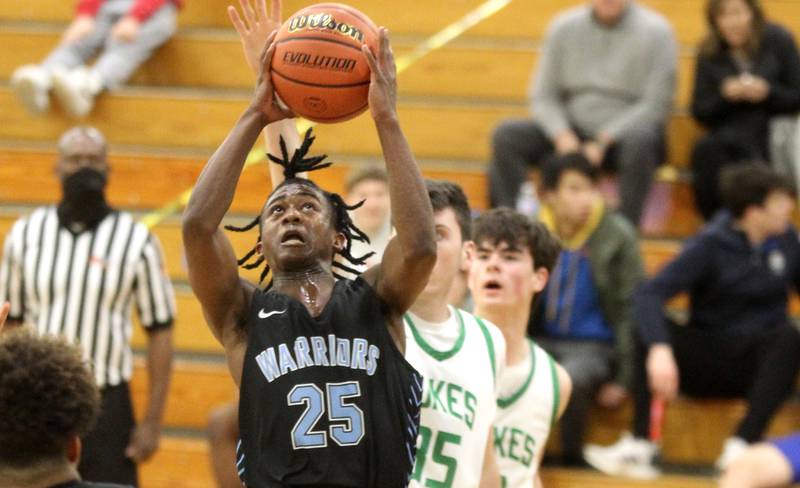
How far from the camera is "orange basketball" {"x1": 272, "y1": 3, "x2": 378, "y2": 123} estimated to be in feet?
11.3

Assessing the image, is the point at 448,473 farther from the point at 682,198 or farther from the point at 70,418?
the point at 682,198

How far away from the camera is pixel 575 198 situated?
6730 mm

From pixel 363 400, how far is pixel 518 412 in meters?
1.47

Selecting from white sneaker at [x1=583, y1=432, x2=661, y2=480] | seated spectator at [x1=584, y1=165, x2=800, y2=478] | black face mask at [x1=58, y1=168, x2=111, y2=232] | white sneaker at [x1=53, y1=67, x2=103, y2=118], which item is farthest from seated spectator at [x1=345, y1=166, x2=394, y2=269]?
white sneaker at [x1=53, y1=67, x2=103, y2=118]

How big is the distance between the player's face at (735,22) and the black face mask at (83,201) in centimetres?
335

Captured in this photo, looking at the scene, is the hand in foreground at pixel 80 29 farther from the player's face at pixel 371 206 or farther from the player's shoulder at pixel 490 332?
the player's shoulder at pixel 490 332

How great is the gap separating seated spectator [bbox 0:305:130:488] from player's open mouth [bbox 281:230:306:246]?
Result: 639 mm

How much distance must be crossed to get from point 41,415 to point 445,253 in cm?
165

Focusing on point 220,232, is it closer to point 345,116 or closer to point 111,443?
point 345,116

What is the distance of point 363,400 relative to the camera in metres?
Result: 3.27

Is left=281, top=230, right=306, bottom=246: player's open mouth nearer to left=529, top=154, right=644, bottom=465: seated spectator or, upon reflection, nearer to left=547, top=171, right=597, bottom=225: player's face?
left=529, top=154, right=644, bottom=465: seated spectator

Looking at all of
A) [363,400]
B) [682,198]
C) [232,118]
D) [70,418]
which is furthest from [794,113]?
[70,418]

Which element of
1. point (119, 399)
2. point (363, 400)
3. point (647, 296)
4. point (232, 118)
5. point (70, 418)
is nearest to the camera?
point (70, 418)

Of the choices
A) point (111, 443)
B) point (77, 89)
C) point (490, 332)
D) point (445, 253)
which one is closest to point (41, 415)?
point (445, 253)
